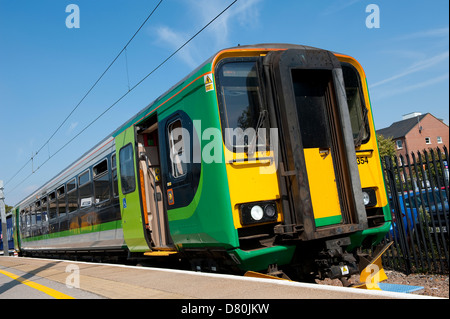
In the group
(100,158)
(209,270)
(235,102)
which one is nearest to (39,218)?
(100,158)

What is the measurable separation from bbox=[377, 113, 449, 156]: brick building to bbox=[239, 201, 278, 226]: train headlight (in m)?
55.1

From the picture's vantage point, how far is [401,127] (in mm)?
60219

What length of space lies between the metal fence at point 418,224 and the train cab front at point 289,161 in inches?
88.4

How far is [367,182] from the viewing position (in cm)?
614

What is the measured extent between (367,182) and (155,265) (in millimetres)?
4729

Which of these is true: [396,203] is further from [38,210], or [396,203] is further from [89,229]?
[38,210]

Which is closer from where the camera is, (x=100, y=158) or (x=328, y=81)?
(x=328, y=81)

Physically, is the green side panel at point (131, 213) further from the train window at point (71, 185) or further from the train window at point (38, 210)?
the train window at point (38, 210)

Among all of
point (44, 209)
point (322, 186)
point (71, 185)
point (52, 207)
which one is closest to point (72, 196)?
point (71, 185)

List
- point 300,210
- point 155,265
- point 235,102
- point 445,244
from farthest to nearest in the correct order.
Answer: point 155,265, point 445,244, point 235,102, point 300,210

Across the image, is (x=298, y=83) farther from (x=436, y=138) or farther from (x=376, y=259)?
(x=436, y=138)

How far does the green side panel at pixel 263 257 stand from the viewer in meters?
5.19

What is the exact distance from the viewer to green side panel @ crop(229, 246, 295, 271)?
519 cm

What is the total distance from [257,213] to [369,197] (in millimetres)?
1816
